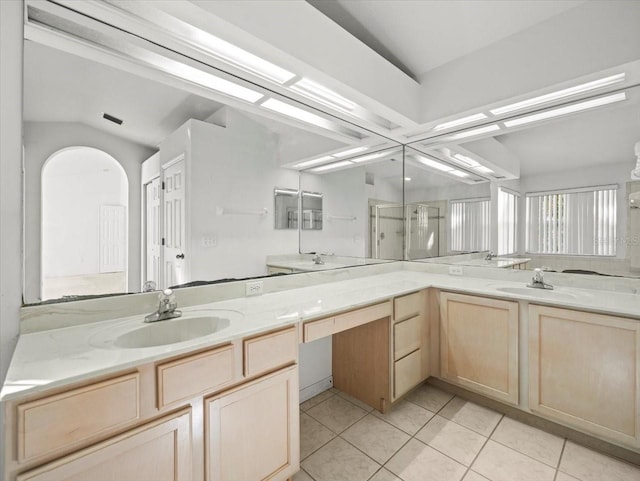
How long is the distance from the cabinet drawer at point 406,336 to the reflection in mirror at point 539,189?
972mm

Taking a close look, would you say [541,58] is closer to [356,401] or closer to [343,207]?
[343,207]

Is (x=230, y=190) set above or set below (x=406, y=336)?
above

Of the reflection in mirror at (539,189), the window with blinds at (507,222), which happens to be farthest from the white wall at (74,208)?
the window with blinds at (507,222)

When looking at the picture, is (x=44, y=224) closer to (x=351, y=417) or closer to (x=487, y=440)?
(x=351, y=417)

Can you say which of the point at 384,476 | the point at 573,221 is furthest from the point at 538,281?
the point at 384,476

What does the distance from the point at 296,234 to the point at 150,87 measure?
124cm

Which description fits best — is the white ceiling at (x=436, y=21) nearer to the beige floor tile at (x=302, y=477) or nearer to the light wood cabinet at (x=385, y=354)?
the light wood cabinet at (x=385, y=354)

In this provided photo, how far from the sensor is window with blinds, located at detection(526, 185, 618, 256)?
206 cm

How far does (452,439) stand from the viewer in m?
1.83

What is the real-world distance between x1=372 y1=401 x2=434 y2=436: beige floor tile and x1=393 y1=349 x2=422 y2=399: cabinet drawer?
13 cm

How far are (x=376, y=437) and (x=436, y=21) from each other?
274 centimetres

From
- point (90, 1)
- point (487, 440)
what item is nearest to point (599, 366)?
point (487, 440)

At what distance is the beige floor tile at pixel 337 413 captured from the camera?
1993 millimetres

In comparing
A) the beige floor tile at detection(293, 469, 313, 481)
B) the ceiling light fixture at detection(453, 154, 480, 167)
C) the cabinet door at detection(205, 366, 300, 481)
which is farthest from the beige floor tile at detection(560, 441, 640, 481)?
the ceiling light fixture at detection(453, 154, 480, 167)
